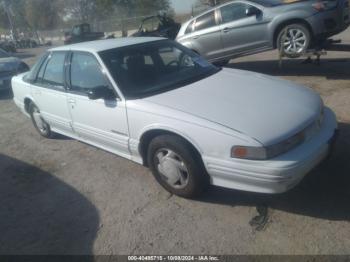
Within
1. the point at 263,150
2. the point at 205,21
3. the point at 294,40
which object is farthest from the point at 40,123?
the point at 294,40

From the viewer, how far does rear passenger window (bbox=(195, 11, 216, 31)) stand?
28.2ft

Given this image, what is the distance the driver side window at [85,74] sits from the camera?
4.20m

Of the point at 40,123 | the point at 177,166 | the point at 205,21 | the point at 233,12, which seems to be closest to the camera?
the point at 177,166

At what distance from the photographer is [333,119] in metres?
3.75

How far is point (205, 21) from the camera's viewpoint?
871 centimetres

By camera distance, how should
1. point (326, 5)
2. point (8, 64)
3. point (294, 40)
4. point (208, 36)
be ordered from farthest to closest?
point (8, 64) → point (208, 36) → point (294, 40) → point (326, 5)

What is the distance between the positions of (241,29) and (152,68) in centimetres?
441

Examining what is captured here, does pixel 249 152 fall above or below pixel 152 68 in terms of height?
below

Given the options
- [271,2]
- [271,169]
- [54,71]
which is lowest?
[271,169]

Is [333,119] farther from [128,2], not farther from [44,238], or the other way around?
[128,2]

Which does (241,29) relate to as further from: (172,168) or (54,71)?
(172,168)

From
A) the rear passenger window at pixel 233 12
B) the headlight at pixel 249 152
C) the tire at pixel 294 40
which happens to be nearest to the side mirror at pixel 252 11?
the rear passenger window at pixel 233 12

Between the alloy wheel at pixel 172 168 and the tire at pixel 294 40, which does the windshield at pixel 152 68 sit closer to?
the alloy wheel at pixel 172 168

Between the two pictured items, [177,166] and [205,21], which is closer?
[177,166]
